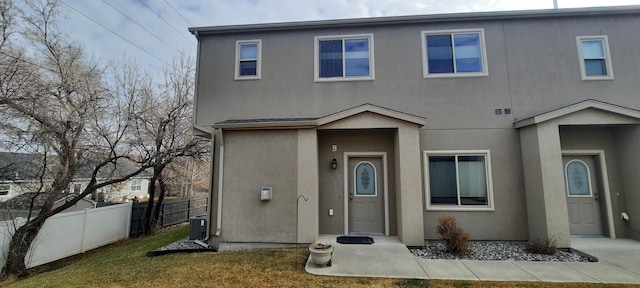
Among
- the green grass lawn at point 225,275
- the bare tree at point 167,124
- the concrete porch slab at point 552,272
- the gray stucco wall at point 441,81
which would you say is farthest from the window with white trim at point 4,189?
the concrete porch slab at point 552,272

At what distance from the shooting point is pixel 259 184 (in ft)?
21.4

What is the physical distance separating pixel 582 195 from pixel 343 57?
23.8 ft

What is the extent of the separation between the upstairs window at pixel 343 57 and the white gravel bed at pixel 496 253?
4.72 m

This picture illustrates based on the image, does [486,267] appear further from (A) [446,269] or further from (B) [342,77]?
(B) [342,77]

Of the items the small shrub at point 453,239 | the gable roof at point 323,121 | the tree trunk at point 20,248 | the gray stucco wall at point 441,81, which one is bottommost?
the tree trunk at point 20,248

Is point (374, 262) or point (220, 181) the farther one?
point (220, 181)

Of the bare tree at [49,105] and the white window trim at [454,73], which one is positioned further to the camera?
the white window trim at [454,73]

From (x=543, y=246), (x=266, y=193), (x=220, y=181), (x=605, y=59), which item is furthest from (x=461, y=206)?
(x=220, y=181)

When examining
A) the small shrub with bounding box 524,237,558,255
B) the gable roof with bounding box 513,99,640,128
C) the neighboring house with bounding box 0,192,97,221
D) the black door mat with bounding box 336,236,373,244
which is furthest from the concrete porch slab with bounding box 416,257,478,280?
the neighboring house with bounding box 0,192,97,221

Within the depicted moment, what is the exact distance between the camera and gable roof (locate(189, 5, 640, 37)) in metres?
7.04

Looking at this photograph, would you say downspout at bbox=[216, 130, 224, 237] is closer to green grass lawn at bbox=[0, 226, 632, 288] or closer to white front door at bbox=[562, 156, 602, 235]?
green grass lawn at bbox=[0, 226, 632, 288]

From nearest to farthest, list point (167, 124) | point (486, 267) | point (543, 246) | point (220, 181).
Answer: point (486, 267), point (543, 246), point (220, 181), point (167, 124)

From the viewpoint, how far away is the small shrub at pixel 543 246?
221 inches

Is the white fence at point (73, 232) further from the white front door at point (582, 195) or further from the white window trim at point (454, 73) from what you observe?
the white front door at point (582, 195)
